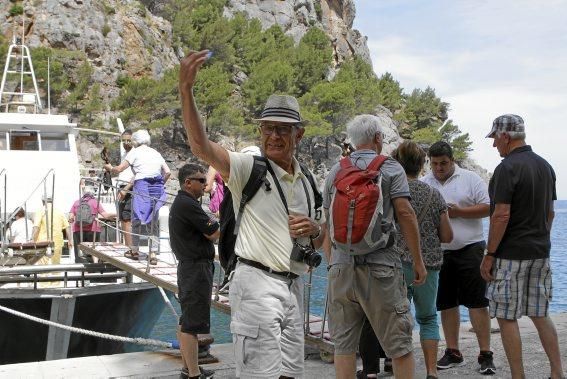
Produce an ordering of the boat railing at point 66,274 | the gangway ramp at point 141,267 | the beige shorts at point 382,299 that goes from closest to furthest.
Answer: the beige shorts at point 382,299 → the gangway ramp at point 141,267 → the boat railing at point 66,274

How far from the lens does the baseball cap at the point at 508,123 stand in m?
4.14

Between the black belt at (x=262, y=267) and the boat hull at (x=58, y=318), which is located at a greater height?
the black belt at (x=262, y=267)

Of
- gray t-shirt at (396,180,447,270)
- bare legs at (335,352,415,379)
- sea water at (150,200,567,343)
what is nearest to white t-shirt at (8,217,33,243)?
sea water at (150,200,567,343)

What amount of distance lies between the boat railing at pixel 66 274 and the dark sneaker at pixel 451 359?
3.83m

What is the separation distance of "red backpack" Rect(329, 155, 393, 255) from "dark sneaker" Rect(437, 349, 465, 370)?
1.66m

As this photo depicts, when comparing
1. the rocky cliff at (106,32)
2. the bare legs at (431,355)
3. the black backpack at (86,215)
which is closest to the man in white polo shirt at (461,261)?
the bare legs at (431,355)

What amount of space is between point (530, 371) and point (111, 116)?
47.3 meters

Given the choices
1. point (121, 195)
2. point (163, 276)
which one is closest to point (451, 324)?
point (163, 276)

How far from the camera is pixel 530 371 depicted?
4527 millimetres

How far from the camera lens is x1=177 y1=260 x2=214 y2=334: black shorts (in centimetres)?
424

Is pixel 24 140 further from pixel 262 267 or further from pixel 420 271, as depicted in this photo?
pixel 262 267

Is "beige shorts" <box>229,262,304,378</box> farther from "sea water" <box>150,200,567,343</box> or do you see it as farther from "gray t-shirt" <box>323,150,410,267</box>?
"sea water" <box>150,200,567,343</box>

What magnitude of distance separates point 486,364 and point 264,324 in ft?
7.63

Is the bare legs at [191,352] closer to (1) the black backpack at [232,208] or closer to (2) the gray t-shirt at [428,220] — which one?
(1) the black backpack at [232,208]
